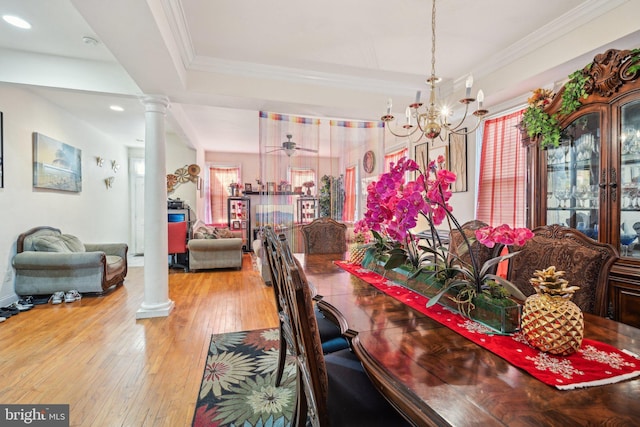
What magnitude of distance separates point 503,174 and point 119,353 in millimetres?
4115

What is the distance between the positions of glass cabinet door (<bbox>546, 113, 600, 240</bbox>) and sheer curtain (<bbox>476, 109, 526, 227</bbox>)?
0.66 meters

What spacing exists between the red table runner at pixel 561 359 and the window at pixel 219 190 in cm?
774

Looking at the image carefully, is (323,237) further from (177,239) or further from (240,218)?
(240,218)

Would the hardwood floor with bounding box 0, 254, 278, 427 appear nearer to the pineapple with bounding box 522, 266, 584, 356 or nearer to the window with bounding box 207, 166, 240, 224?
the pineapple with bounding box 522, 266, 584, 356

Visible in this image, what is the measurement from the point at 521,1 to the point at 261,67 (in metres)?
2.34

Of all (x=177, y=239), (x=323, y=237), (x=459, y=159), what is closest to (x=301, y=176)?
(x=323, y=237)

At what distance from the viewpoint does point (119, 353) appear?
7.70 ft

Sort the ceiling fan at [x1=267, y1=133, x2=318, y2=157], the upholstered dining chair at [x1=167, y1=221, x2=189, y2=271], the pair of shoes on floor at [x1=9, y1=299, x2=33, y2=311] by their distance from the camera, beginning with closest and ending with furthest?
1. the pair of shoes on floor at [x1=9, y1=299, x2=33, y2=311]
2. the ceiling fan at [x1=267, y1=133, x2=318, y2=157]
3. the upholstered dining chair at [x1=167, y1=221, x2=189, y2=271]

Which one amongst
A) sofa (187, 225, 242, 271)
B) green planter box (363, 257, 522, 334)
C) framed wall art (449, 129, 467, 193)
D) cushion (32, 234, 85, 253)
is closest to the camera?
green planter box (363, 257, 522, 334)

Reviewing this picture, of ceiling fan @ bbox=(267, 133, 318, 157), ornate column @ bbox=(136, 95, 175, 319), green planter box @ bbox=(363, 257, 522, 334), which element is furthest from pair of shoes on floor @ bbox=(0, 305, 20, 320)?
green planter box @ bbox=(363, 257, 522, 334)

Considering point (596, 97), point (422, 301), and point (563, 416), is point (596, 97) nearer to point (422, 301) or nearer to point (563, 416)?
point (422, 301)

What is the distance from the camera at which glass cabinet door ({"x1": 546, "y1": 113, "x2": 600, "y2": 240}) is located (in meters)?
2.12

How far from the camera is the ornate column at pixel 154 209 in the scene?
10.0 ft

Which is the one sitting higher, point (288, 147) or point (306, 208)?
point (288, 147)
